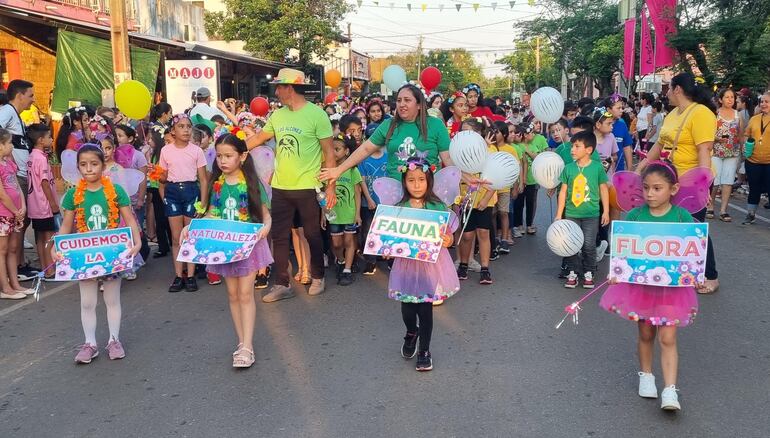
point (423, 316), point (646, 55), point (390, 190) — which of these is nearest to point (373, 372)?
point (423, 316)

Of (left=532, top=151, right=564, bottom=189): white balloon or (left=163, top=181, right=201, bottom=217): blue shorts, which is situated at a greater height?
(left=532, top=151, right=564, bottom=189): white balloon

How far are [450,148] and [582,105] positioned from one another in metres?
6.90

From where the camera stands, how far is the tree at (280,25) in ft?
94.7

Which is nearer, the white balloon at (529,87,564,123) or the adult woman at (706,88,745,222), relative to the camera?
the white balloon at (529,87,564,123)

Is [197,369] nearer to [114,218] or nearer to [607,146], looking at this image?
[114,218]

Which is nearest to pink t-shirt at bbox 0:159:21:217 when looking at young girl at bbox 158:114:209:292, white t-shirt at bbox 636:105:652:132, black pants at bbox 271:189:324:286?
young girl at bbox 158:114:209:292

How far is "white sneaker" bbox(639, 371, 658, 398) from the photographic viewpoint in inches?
155

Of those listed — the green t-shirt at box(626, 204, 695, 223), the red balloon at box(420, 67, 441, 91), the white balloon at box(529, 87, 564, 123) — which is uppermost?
the red balloon at box(420, 67, 441, 91)

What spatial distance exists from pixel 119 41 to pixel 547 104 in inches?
361

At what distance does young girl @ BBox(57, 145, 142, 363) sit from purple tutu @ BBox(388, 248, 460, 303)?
183 cm

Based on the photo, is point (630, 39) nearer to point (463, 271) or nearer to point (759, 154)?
point (759, 154)

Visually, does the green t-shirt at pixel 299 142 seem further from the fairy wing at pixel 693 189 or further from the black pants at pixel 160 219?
the fairy wing at pixel 693 189

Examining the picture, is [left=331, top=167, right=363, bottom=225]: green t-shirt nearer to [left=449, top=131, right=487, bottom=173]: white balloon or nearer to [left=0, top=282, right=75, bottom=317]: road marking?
[left=449, top=131, right=487, bottom=173]: white balloon

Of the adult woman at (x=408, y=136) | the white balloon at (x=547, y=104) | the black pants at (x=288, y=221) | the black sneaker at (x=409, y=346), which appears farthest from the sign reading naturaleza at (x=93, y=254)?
the white balloon at (x=547, y=104)
